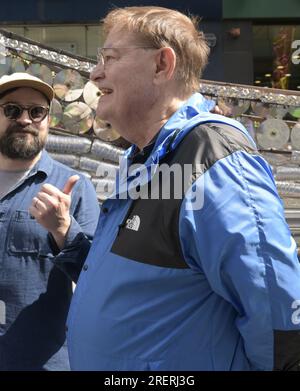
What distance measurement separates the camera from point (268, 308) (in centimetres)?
126

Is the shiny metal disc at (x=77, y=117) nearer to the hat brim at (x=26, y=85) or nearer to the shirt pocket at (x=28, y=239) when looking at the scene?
the hat brim at (x=26, y=85)

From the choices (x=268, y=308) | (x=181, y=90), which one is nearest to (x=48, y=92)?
(x=181, y=90)

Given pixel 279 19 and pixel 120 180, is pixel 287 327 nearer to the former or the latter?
pixel 120 180

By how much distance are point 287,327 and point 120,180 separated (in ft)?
2.37

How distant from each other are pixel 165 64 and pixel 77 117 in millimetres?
3403

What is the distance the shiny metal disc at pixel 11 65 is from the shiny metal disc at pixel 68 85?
350mm

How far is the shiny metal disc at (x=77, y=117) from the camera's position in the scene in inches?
191

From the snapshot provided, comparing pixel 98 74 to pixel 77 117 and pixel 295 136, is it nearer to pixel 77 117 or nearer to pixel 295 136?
pixel 77 117

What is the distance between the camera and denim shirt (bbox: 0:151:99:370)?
2.01m

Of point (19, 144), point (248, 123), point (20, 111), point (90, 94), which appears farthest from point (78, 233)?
point (248, 123)

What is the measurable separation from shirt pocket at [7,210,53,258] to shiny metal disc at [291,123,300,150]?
359 cm

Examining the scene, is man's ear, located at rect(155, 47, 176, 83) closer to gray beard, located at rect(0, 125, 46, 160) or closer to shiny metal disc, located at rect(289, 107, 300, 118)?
gray beard, located at rect(0, 125, 46, 160)

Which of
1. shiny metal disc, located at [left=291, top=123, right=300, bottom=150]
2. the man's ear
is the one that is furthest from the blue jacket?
shiny metal disc, located at [left=291, top=123, right=300, bottom=150]

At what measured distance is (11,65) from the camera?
4.80m
